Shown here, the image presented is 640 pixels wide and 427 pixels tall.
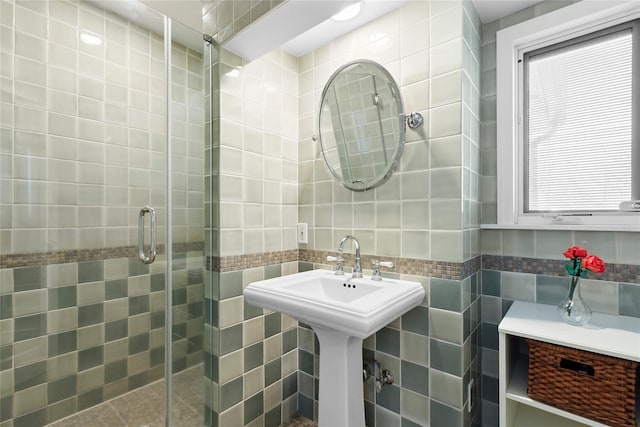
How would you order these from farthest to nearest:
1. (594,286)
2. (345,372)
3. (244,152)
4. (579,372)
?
(244,152)
(594,286)
(345,372)
(579,372)

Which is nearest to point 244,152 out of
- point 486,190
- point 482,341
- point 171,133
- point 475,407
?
point 171,133

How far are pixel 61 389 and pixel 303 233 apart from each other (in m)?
1.23

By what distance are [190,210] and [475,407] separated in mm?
1628

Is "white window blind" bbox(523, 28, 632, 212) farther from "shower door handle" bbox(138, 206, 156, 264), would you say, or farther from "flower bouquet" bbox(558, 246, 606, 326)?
"shower door handle" bbox(138, 206, 156, 264)

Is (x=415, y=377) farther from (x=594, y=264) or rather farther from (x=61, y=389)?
(x=61, y=389)

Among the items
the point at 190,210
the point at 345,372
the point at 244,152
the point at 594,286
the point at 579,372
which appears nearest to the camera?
the point at 579,372

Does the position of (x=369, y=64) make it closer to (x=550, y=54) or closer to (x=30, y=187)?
(x=550, y=54)

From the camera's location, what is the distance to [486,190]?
1541 mm

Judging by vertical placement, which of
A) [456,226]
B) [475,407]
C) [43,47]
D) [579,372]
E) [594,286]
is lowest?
[475,407]

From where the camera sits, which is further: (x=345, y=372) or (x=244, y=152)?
(x=244, y=152)

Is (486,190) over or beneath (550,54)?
beneath

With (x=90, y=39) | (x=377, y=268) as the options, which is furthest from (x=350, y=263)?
(x=90, y=39)

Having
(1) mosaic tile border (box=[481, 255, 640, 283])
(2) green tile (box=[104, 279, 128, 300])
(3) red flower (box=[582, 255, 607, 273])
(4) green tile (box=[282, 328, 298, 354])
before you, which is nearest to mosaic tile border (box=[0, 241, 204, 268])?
(2) green tile (box=[104, 279, 128, 300])

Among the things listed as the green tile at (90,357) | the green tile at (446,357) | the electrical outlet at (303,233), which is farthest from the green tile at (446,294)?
the green tile at (90,357)
